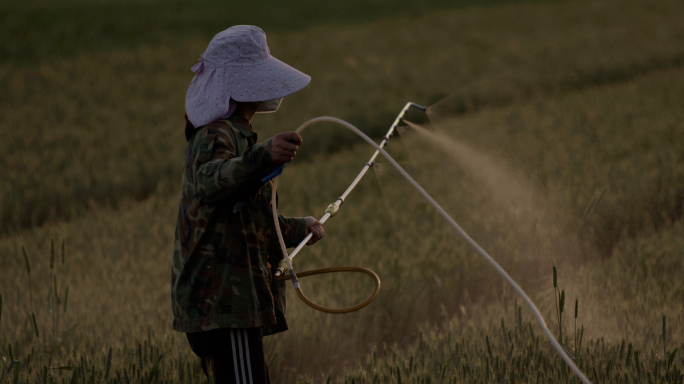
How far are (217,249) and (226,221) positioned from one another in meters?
0.09

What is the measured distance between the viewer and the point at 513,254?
4.69m

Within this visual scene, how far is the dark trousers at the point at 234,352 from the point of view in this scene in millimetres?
2365

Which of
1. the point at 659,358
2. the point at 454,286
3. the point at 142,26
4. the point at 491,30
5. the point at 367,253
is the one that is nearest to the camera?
the point at 659,358

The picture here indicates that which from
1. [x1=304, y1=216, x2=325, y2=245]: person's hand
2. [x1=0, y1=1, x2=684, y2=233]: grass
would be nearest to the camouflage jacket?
[x1=304, y1=216, x2=325, y2=245]: person's hand

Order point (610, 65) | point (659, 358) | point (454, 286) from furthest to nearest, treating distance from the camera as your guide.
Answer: point (610, 65)
point (454, 286)
point (659, 358)

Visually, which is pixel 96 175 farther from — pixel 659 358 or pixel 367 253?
pixel 659 358

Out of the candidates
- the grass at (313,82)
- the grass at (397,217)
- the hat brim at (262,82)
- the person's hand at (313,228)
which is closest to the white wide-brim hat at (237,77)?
the hat brim at (262,82)

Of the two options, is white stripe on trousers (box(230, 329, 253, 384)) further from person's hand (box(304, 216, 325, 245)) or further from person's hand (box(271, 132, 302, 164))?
person's hand (box(271, 132, 302, 164))

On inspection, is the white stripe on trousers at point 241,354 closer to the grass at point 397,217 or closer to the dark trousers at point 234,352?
the dark trousers at point 234,352

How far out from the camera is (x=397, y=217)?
580 cm

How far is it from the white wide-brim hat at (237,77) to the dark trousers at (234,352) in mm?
682

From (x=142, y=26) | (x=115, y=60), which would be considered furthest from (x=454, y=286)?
(x=142, y=26)

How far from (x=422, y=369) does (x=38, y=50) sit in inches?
381

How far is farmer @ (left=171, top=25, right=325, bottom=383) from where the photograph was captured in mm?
2287
